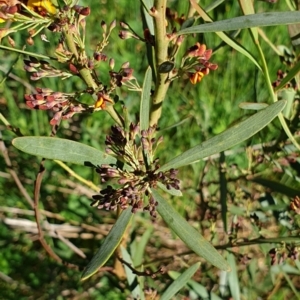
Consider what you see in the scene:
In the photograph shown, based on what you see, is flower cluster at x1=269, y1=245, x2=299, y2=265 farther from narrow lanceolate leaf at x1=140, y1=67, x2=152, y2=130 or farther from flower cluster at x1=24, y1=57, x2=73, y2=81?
flower cluster at x1=24, y1=57, x2=73, y2=81

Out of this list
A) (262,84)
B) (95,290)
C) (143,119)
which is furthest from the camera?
(262,84)

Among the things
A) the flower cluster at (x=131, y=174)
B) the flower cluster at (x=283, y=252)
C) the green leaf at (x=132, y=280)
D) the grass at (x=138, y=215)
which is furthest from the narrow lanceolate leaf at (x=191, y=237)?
the grass at (x=138, y=215)

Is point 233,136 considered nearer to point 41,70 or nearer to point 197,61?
point 197,61

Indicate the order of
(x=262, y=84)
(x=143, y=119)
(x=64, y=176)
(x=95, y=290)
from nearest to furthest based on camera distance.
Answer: (x=143, y=119) < (x=95, y=290) < (x=64, y=176) < (x=262, y=84)

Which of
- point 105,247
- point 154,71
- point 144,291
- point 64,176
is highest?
point 154,71

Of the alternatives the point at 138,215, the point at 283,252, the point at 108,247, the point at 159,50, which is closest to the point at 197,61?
the point at 159,50

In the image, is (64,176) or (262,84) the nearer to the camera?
(64,176)

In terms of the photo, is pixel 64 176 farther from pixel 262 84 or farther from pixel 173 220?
pixel 173 220

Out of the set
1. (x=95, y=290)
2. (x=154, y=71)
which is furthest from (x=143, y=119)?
(x=95, y=290)
